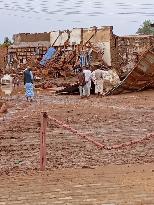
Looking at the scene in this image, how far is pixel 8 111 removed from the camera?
2044 cm

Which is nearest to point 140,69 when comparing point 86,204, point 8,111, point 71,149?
point 8,111

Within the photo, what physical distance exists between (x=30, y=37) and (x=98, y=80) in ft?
92.0

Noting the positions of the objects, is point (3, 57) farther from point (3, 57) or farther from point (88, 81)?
point (88, 81)

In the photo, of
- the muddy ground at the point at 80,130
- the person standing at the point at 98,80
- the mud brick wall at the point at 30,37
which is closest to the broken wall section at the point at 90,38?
the mud brick wall at the point at 30,37

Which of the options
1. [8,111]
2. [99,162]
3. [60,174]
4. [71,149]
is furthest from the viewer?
[8,111]

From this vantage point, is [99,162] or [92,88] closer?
[99,162]

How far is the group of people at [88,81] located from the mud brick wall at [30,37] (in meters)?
26.1

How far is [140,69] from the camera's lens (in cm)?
2694

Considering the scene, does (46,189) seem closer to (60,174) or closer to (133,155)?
(60,174)

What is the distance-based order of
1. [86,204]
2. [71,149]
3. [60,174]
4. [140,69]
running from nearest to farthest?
[86,204]
[60,174]
[71,149]
[140,69]

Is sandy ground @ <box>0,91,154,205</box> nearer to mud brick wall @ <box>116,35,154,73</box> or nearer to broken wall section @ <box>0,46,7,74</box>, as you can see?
mud brick wall @ <box>116,35,154,73</box>

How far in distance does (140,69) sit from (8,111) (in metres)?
8.80

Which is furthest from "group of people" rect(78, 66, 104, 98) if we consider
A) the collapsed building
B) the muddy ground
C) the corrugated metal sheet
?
the collapsed building

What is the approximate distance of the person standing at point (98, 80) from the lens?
27484 mm
